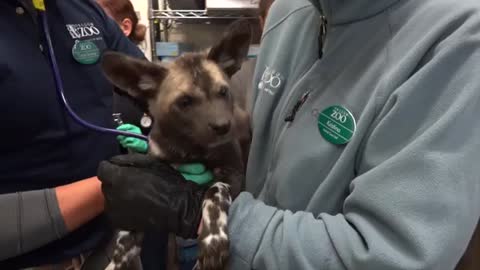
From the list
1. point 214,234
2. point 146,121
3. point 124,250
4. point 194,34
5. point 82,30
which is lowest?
point 194,34

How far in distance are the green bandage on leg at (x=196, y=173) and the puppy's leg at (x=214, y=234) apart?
0.34 feet

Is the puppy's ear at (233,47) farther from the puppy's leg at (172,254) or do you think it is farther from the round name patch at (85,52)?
the puppy's leg at (172,254)

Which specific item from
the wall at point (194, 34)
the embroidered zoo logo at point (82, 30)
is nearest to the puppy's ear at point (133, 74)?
the embroidered zoo logo at point (82, 30)

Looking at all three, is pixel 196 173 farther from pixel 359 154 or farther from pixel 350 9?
pixel 350 9

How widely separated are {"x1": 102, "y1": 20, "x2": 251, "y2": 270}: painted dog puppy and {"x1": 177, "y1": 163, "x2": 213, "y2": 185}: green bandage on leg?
0.05 ft

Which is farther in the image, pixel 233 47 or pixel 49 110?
pixel 49 110

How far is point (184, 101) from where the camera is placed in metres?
1.16

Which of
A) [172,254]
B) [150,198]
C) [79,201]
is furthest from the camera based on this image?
[172,254]

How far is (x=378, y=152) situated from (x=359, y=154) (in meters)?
0.06

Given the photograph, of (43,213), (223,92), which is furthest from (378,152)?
(43,213)

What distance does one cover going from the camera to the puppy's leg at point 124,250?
1152 millimetres

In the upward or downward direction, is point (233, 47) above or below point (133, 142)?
above

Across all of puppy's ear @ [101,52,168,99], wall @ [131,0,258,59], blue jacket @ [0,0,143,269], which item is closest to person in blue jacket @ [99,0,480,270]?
puppy's ear @ [101,52,168,99]

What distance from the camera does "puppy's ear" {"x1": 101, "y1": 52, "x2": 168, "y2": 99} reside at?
113cm
